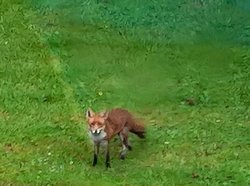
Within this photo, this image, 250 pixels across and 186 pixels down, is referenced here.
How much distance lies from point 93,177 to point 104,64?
3231 millimetres

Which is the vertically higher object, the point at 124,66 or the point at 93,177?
the point at 124,66

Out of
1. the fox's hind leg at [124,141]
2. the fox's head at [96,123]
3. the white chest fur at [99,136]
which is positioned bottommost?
the fox's hind leg at [124,141]

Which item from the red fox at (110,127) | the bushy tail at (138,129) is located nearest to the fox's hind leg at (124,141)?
the red fox at (110,127)

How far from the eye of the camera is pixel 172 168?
779 cm

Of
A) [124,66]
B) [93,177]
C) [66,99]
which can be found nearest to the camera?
[93,177]

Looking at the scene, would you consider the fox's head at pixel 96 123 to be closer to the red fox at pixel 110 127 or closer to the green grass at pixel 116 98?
the red fox at pixel 110 127

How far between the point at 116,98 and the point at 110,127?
1753mm

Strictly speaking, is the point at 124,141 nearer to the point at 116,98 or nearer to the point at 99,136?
the point at 99,136

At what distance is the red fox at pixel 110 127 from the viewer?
7648 mm

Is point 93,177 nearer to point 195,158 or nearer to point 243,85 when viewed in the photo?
point 195,158

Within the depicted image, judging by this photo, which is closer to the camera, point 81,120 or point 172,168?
point 172,168

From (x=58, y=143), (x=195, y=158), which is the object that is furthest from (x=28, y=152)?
(x=195, y=158)

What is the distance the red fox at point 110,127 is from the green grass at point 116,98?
0.43 ft

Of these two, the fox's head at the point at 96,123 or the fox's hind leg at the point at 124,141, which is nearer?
the fox's head at the point at 96,123
